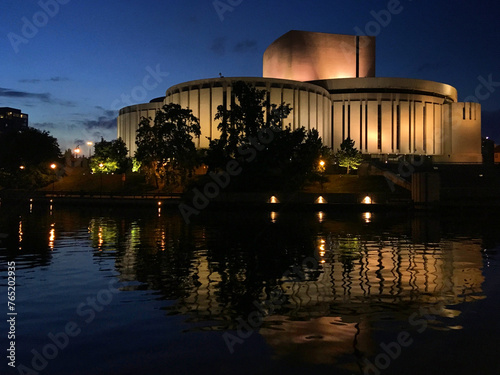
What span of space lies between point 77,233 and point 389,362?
56.4 ft

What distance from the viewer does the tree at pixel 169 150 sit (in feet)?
164

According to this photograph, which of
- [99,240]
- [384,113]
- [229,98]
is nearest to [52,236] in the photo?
[99,240]

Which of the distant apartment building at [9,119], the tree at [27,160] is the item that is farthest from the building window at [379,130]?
the distant apartment building at [9,119]

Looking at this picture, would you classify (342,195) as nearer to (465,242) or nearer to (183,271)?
(465,242)

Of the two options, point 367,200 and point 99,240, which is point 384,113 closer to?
point 367,200

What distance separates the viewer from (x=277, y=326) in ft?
22.9

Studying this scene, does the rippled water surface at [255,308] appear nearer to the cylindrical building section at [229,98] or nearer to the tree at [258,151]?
the tree at [258,151]

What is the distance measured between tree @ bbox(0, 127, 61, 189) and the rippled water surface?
54563 mm

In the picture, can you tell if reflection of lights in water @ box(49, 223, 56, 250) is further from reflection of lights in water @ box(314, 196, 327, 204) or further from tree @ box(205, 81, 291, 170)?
tree @ box(205, 81, 291, 170)

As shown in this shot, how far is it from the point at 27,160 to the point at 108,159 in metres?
11.2

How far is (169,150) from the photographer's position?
50250 millimetres

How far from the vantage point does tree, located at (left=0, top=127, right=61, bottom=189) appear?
66.5 m

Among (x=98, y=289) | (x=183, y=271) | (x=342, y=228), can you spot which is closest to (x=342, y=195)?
(x=342, y=228)

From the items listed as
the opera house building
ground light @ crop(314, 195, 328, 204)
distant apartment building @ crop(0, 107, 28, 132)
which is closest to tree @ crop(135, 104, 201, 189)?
ground light @ crop(314, 195, 328, 204)
